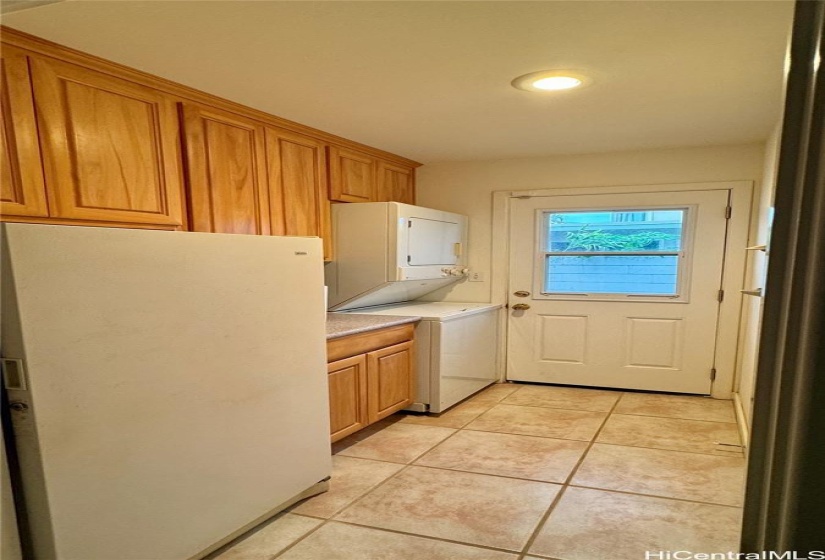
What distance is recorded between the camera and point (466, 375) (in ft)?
12.1

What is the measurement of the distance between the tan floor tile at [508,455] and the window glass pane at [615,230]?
5.73ft

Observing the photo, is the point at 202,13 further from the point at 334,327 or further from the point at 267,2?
the point at 334,327

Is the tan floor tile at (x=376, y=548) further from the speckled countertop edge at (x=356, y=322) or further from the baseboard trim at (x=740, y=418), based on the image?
the baseboard trim at (x=740, y=418)

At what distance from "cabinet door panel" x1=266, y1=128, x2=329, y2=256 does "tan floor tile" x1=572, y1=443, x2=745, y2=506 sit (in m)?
2.17

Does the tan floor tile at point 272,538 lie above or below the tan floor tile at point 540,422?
above

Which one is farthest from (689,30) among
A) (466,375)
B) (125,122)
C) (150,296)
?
(466,375)

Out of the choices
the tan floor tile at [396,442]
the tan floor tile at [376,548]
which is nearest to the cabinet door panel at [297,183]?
the tan floor tile at [396,442]

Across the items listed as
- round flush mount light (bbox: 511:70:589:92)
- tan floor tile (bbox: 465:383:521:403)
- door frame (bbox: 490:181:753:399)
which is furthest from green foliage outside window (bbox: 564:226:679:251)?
round flush mount light (bbox: 511:70:589:92)

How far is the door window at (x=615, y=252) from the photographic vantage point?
3.71 metres

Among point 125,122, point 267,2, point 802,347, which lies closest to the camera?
point 802,347

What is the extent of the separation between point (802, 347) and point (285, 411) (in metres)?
1.93

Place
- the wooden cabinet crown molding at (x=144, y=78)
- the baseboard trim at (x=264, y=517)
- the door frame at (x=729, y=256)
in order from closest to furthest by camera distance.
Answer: the wooden cabinet crown molding at (x=144, y=78)
the baseboard trim at (x=264, y=517)
the door frame at (x=729, y=256)

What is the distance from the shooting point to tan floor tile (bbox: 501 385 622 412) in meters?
3.60

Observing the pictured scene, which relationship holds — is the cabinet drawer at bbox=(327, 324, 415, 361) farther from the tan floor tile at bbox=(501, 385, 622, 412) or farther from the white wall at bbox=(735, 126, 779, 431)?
the white wall at bbox=(735, 126, 779, 431)
